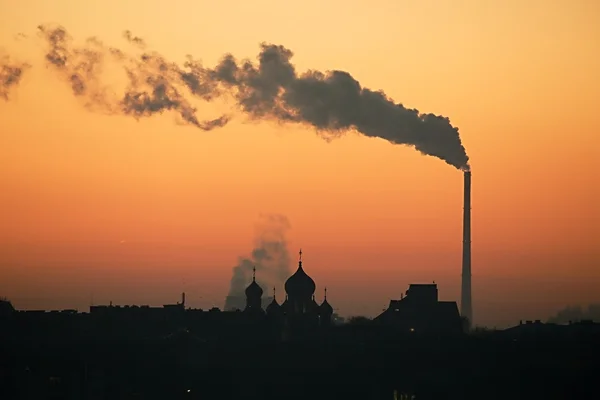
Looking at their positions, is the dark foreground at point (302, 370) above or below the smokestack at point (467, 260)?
below

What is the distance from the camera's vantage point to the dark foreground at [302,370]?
279 ft

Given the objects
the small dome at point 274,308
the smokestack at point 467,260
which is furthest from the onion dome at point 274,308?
the smokestack at point 467,260

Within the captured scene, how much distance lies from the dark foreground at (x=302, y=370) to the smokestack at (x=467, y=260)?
60.9ft

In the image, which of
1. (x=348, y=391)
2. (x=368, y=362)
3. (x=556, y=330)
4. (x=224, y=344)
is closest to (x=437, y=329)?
(x=556, y=330)

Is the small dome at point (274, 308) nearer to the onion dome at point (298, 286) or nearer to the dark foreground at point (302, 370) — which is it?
the onion dome at point (298, 286)

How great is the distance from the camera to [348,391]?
8912 cm

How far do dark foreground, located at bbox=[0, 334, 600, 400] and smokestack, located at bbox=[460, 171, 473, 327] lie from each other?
1857 cm

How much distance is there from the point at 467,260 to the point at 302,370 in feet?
132

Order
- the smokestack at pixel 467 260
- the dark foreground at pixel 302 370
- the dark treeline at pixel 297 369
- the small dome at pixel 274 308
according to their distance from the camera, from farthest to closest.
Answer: the small dome at pixel 274 308 < the smokestack at pixel 467 260 < the dark treeline at pixel 297 369 < the dark foreground at pixel 302 370

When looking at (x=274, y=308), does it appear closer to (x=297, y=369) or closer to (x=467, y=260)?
(x=467, y=260)

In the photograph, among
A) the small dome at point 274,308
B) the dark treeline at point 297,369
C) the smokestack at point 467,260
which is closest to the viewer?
the dark treeline at point 297,369

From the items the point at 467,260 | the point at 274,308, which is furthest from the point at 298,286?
the point at 467,260

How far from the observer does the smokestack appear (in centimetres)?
12412

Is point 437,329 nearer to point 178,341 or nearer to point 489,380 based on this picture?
point 178,341
